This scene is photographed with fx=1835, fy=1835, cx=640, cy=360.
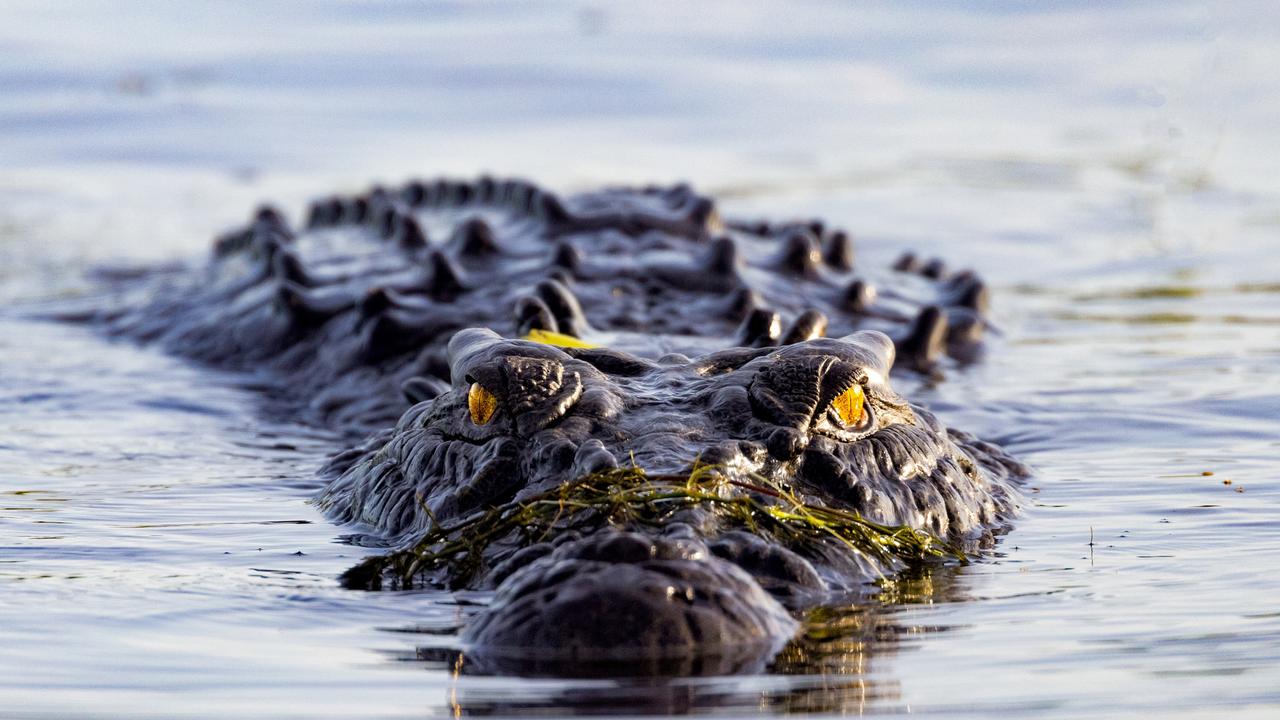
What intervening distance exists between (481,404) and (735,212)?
43.0 ft

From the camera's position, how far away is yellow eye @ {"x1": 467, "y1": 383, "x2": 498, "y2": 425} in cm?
560

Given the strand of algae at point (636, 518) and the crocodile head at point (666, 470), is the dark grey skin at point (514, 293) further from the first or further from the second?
the strand of algae at point (636, 518)

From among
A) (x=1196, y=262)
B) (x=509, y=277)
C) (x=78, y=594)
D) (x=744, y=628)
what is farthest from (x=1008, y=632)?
(x=1196, y=262)

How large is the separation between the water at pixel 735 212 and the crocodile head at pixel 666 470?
0.16 m

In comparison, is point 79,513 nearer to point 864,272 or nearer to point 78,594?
point 78,594

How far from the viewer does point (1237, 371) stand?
10.1 m

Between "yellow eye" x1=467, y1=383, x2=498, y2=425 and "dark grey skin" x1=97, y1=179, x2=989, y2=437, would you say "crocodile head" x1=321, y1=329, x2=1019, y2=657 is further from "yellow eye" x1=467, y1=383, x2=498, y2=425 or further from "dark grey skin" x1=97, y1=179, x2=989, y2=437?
"dark grey skin" x1=97, y1=179, x2=989, y2=437

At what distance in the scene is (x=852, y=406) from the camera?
18.6 feet

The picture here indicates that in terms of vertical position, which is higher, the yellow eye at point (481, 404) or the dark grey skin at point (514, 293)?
A: the dark grey skin at point (514, 293)

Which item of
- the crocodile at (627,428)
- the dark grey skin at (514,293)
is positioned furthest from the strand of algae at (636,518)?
the dark grey skin at (514,293)

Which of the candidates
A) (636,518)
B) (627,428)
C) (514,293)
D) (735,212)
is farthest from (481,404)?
(735,212)

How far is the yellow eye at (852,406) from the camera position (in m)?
5.62

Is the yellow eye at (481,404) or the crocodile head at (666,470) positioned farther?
the yellow eye at (481,404)

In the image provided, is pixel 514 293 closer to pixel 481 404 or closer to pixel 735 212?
pixel 481 404
